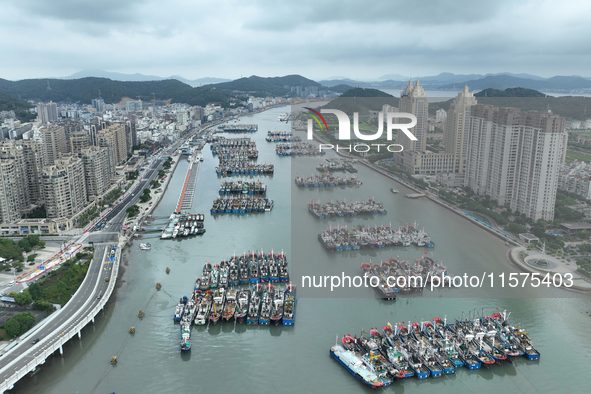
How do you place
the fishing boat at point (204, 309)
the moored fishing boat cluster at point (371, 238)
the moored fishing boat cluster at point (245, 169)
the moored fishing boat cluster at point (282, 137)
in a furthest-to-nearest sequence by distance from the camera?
the moored fishing boat cluster at point (282, 137), the moored fishing boat cluster at point (245, 169), the moored fishing boat cluster at point (371, 238), the fishing boat at point (204, 309)

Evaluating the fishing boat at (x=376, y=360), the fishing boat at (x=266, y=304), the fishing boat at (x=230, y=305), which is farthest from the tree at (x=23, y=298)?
the fishing boat at (x=376, y=360)

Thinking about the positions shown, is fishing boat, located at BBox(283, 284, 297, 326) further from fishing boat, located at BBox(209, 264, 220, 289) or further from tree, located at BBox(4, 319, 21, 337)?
tree, located at BBox(4, 319, 21, 337)

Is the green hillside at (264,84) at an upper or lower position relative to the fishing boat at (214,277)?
upper

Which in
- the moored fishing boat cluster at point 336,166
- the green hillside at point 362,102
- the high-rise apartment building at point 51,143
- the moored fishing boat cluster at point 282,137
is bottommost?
the moored fishing boat cluster at point 336,166

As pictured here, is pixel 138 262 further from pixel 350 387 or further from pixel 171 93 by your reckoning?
pixel 171 93

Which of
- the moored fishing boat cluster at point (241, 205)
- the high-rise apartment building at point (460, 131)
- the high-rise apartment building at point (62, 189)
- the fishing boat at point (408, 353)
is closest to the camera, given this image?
the fishing boat at point (408, 353)

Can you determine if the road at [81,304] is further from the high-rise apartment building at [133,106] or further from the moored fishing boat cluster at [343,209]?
the high-rise apartment building at [133,106]
